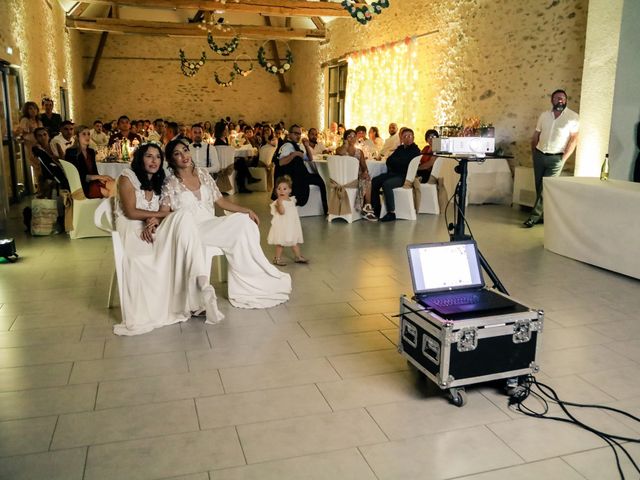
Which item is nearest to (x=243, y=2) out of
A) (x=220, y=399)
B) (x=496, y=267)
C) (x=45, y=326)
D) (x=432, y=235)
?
(x=432, y=235)

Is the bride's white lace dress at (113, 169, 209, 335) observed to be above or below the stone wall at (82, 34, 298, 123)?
below

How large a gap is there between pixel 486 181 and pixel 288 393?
6271mm

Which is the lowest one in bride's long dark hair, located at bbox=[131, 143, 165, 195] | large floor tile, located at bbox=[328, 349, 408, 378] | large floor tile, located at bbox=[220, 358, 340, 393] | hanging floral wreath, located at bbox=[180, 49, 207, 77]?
large floor tile, located at bbox=[220, 358, 340, 393]

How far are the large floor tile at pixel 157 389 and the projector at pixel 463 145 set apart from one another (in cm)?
170

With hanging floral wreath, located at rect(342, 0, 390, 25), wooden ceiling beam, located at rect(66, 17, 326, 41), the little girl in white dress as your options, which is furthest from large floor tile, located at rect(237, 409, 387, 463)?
wooden ceiling beam, located at rect(66, 17, 326, 41)

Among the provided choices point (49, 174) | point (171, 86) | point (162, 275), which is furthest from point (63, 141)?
point (171, 86)

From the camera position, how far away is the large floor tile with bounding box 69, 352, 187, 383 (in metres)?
2.74

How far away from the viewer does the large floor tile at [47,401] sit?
94.4 inches

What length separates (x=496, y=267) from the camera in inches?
190

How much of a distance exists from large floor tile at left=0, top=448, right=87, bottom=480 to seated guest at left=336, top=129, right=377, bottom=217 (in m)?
5.13

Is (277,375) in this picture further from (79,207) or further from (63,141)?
(63,141)

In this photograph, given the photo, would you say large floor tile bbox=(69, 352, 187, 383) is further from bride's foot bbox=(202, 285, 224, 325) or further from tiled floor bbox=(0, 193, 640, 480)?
bride's foot bbox=(202, 285, 224, 325)

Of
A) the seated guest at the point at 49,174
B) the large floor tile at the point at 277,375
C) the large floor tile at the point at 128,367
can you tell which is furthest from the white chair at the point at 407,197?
the large floor tile at the point at 128,367

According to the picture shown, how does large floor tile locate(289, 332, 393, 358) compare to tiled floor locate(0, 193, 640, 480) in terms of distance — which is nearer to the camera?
tiled floor locate(0, 193, 640, 480)
